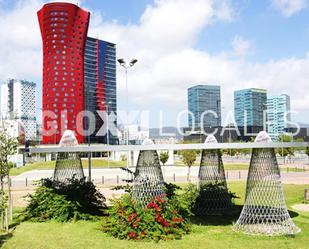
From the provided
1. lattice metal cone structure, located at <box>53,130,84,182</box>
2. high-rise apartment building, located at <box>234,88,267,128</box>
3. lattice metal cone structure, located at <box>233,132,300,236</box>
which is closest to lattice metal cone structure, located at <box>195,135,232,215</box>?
lattice metal cone structure, located at <box>233,132,300,236</box>

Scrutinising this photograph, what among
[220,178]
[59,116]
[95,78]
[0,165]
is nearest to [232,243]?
[220,178]

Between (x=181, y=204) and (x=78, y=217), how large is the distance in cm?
458

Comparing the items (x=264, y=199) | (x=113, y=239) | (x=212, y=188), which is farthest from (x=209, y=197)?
(x=113, y=239)

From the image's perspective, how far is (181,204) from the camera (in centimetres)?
1340

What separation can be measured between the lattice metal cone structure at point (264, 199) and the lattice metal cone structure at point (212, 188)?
3599 millimetres

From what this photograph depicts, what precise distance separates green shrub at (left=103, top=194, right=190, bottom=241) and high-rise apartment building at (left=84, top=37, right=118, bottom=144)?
121556 millimetres

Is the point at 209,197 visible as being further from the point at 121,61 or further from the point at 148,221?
the point at 121,61

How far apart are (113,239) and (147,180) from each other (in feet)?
7.75

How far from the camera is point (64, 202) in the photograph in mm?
15547

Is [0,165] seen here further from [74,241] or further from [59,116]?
[59,116]

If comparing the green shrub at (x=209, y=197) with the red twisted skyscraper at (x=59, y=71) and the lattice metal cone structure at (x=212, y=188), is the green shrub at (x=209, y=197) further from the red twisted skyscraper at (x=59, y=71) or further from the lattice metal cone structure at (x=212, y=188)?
the red twisted skyscraper at (x=59, y=71)

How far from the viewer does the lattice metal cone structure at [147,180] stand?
13344 millimetres

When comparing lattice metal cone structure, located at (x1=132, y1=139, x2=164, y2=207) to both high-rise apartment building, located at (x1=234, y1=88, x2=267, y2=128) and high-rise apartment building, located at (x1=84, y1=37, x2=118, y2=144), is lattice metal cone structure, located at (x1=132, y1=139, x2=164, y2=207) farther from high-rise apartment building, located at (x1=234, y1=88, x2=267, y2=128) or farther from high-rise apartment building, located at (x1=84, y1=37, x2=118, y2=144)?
high-rise apartment building, located at (x1=84, y1=37, x2=118, y2=144)

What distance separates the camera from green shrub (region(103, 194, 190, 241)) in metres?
12.2
